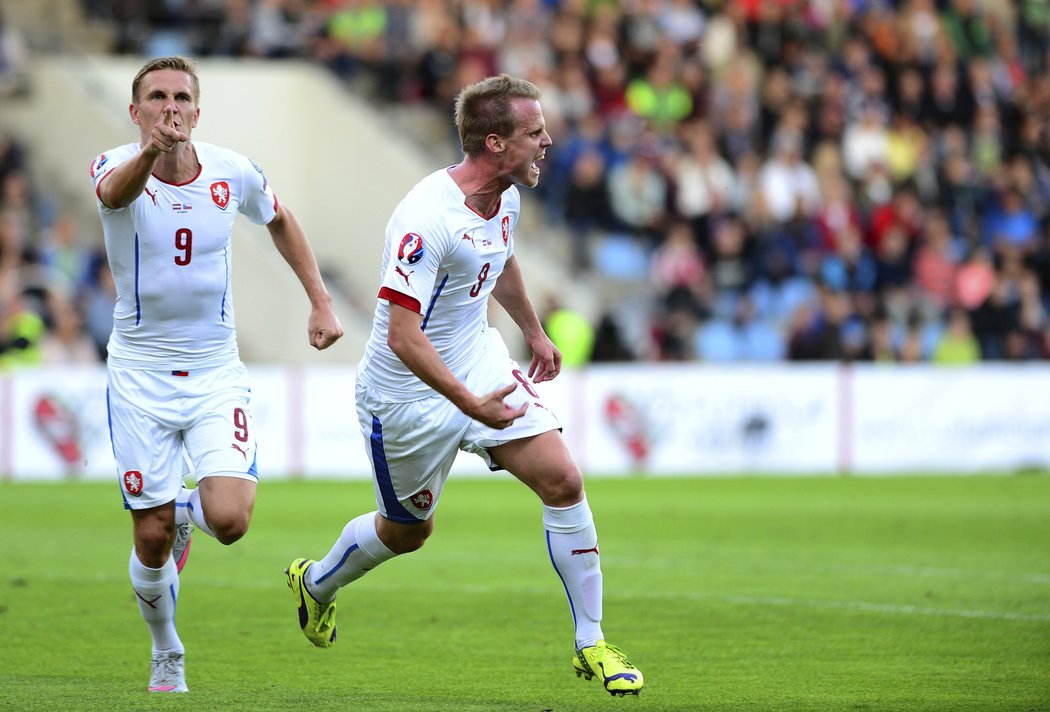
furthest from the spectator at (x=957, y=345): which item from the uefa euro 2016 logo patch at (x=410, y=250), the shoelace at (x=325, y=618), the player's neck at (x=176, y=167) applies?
the uefa euro 2016 logo patch at (x=410, y=250)

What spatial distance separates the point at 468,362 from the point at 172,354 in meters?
1.20

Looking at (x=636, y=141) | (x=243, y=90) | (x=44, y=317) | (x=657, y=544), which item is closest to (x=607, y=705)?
(x=657, y=544)

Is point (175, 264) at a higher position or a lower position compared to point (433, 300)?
higher

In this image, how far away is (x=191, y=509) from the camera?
7129 millimetres

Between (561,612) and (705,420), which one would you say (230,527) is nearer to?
(561,612)

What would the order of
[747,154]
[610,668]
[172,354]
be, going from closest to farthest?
[610,668] → [172,354] → [747,154]

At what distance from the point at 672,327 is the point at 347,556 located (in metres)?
14.7

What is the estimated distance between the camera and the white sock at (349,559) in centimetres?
741

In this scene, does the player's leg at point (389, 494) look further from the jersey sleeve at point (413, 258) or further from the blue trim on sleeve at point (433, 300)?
the jersey sleeve at point (413, 258)

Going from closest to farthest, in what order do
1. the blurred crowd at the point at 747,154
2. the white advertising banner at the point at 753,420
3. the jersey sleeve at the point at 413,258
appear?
the jersey sleeve at the point at 413,258 < the white advertising banner at the point at 753,420 < the blurred crowd at the point at 747,154

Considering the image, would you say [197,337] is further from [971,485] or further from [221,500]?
[971,485]

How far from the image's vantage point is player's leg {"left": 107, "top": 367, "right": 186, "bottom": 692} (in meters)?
7.01

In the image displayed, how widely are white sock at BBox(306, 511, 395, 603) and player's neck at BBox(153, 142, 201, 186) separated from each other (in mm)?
1592

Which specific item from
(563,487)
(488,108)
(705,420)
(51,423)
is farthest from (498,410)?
(705,420)
